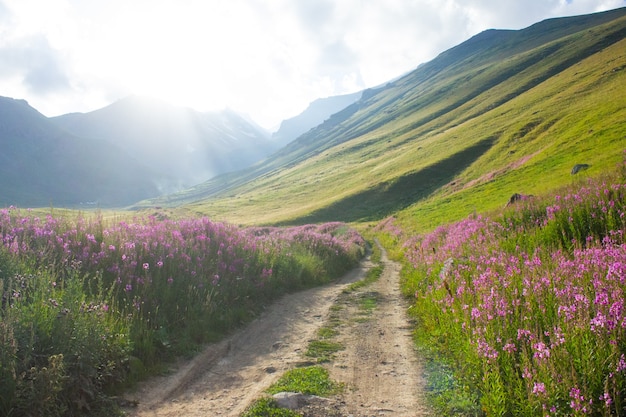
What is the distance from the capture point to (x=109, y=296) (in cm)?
640

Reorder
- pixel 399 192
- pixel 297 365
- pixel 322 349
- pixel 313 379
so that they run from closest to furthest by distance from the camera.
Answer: pixel 313 379 → pixel 297 365 → pixel 322 349 → pixel 399 192

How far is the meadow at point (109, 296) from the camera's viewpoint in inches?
180

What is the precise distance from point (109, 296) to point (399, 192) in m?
62.4

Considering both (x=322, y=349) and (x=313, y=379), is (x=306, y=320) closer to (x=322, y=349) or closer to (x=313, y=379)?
(x=322, y=349)

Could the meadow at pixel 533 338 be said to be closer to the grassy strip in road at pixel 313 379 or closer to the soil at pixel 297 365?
the soil at pixel 297 365

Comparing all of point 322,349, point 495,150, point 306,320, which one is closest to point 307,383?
point 322,349

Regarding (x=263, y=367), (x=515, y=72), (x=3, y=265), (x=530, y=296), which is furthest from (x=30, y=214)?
(x=515, y=72)

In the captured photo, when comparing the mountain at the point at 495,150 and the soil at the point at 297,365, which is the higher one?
the mountain at the point at 495,150

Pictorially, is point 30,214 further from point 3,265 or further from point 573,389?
point 573,389

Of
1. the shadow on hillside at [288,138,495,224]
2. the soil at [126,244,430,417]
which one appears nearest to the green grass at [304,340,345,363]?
the soil at [126,244,430,417]

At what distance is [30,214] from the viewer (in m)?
9.48

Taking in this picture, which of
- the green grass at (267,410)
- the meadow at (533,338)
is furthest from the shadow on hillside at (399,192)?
the green grass at (267,410)

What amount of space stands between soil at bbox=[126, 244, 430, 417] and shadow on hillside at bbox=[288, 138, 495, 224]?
5078 cm

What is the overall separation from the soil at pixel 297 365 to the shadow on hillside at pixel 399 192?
50.8m
